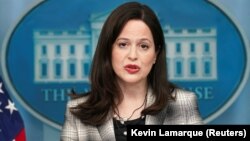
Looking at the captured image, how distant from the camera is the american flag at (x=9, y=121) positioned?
2152 mm

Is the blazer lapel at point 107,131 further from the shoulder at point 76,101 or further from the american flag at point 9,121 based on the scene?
the american flag at point 9,121

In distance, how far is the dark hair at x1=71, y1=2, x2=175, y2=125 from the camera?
1.72 metres

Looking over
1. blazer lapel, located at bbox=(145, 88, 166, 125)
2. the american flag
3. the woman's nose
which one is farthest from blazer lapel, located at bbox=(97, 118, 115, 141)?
the american flag

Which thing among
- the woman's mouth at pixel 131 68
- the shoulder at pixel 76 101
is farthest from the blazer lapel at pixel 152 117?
the shoulder at pixel 76 101

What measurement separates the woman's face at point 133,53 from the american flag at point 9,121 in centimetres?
67

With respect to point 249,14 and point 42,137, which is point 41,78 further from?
point 249,14

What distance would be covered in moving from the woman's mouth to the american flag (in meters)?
0.72

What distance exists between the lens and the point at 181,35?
7.51 feet

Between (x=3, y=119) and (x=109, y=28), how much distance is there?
76 cm

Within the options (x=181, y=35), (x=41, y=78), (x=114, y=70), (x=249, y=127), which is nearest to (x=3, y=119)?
(x=41, y=78)

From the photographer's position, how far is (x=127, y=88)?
1.80m

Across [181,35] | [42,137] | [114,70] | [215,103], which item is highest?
[181,35]

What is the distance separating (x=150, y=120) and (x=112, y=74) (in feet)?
0.72

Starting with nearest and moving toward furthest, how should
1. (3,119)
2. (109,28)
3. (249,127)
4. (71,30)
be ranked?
(249,127) → (109,28) → (3,119) → (71,30)
